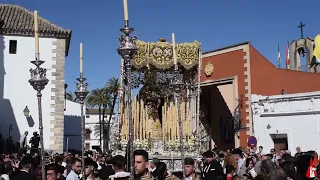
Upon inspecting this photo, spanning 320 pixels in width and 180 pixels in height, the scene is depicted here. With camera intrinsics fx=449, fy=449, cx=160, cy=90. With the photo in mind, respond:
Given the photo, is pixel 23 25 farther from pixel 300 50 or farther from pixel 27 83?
pixel 300 50

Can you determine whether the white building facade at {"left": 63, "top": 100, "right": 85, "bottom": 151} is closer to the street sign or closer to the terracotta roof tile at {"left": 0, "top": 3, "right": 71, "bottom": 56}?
the terracotta roof tile at {"left": 0, "top": 3, "right": 71, "bottom": 56}

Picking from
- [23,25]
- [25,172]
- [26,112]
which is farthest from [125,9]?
[23,25]

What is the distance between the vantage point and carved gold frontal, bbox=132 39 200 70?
47.9 feet

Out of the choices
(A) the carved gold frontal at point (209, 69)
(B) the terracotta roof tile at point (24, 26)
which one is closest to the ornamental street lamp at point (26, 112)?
(B) the terracotta roof tile at point (24, 26)

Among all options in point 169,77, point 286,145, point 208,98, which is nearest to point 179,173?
point 169,77

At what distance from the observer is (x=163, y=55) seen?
1477 centimetres

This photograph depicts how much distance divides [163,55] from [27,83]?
349 inches

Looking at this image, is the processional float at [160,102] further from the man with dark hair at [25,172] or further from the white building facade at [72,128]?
the white building facade at [72,128]

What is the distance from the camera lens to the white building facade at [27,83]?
2062cm

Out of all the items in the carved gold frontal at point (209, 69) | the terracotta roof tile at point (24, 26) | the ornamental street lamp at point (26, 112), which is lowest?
the ornamental street lamp at point (26, 112)

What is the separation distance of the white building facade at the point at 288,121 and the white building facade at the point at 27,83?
9224mm

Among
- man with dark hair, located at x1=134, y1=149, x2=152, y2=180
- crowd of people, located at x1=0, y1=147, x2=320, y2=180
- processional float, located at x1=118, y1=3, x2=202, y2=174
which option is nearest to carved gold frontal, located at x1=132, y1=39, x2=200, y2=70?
processional float, located at x1=118, y1=3, x2=202, y2=174

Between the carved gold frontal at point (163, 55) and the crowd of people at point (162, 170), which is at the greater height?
the carved gold frontal at point (163, 55)

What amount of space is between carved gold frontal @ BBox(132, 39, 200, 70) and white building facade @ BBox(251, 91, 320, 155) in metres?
6.32
